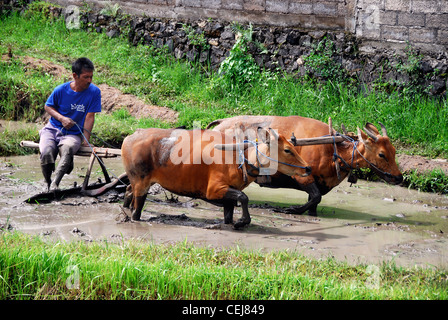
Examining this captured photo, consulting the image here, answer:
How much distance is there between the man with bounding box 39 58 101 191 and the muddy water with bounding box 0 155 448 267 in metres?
0.53

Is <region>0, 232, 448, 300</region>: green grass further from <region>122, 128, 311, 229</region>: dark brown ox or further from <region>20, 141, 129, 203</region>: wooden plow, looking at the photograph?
<region>20, 141, 129, 203</region>: wooden plow

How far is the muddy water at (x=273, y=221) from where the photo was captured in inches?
242

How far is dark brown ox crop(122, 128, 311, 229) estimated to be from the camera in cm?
659

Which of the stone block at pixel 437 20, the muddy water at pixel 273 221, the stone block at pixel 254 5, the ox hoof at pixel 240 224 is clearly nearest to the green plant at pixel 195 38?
the stone block at pixel 254 5

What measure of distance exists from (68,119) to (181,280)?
144 inches

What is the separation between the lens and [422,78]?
35.8 feet

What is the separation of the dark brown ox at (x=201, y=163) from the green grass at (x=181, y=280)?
158 centimetres

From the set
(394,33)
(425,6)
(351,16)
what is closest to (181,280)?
(394,33)

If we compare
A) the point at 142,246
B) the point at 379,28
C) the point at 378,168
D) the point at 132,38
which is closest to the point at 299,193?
the point at 378,168

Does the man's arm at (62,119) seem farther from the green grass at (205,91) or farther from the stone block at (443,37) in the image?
the stone block at (443,37)

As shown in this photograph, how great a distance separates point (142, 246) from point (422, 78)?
7.37 m

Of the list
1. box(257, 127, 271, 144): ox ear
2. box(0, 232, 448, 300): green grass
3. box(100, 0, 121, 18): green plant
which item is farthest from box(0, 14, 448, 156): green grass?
box(0, 232, 448, 300): green grass

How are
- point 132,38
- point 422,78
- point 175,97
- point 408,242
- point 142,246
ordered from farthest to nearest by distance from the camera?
point 132,38 < point 175,97 < point 422,78 < point 408,242 < point 142,246
